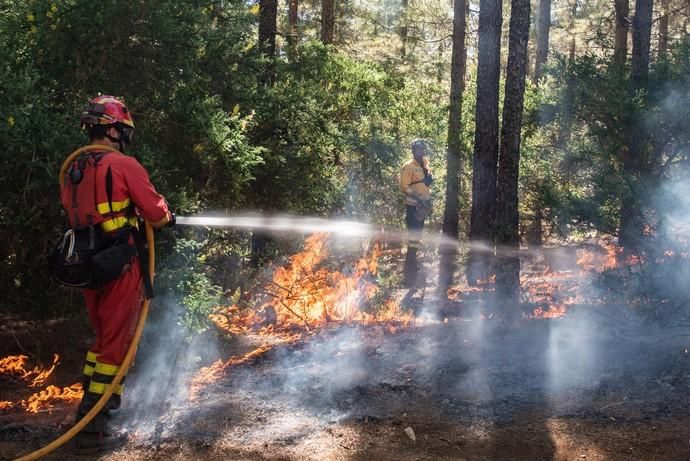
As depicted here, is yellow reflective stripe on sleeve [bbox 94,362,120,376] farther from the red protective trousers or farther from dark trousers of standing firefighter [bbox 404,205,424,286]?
dark trousers of standing firefighter [bbox 404,205,424,286]

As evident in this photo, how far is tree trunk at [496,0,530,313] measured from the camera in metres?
8.95

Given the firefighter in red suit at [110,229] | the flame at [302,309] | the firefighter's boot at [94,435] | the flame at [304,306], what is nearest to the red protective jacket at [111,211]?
the firefighter in red suit at [110,229]

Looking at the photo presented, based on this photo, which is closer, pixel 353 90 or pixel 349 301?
pixel 349 301

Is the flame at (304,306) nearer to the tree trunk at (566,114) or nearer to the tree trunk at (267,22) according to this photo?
the tree trunk at (267,22)

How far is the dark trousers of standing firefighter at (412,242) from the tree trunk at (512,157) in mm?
2378

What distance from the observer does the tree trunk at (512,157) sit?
895 cm

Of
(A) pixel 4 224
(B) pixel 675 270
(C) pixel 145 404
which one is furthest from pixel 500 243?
(A) pixel 4 224

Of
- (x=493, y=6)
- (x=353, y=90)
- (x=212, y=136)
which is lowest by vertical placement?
(x=212, y=136)

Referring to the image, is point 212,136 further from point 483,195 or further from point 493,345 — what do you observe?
point 483,195

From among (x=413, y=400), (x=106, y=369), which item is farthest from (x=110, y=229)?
(x=413, y=400)

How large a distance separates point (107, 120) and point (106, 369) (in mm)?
2034

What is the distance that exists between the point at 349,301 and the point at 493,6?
5.99 m

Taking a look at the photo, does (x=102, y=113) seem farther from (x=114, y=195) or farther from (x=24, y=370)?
(x=24, y=370)

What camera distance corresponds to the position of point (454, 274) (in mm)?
13492
